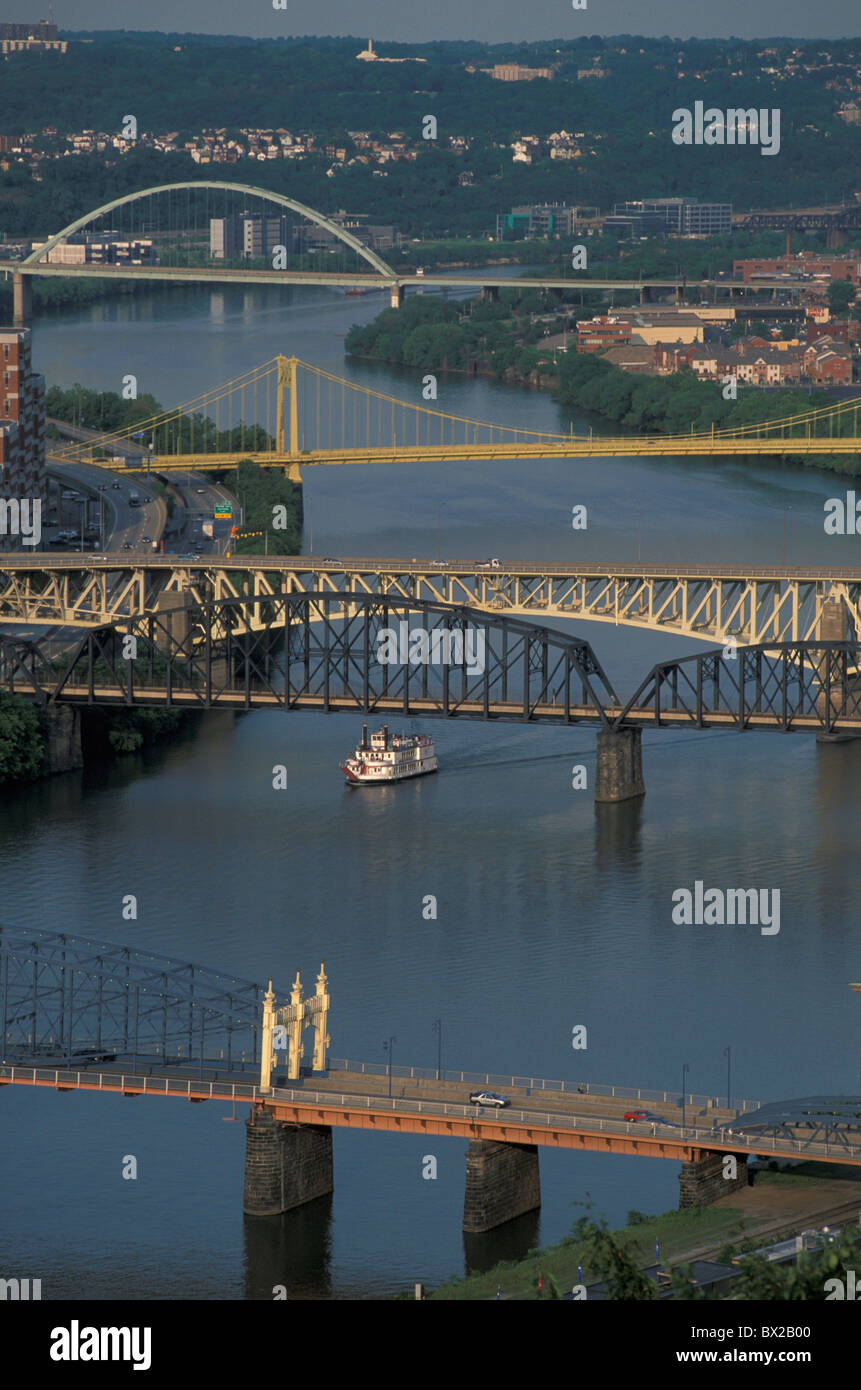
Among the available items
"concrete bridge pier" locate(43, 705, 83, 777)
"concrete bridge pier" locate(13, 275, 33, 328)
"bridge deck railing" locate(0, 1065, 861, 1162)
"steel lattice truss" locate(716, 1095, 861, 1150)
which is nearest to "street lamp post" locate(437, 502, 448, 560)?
"concrete bridge pier" locate(43, 705, 83, 777)

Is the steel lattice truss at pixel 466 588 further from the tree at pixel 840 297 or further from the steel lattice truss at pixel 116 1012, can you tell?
the tree at pixel 840 297

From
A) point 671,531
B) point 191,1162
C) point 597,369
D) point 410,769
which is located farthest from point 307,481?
point 191,1162

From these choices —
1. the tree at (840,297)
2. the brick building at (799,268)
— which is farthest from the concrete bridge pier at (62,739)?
the brick building at (799,268)

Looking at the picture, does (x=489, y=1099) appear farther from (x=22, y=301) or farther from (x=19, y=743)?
(x=22, y=301)

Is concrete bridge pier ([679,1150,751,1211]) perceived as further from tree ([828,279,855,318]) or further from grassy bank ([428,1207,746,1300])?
tree ([828,279,855,318])

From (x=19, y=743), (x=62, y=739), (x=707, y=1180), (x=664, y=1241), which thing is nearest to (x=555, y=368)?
(x=62, y=739)

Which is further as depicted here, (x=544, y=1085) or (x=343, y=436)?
(x=343, y=436)
